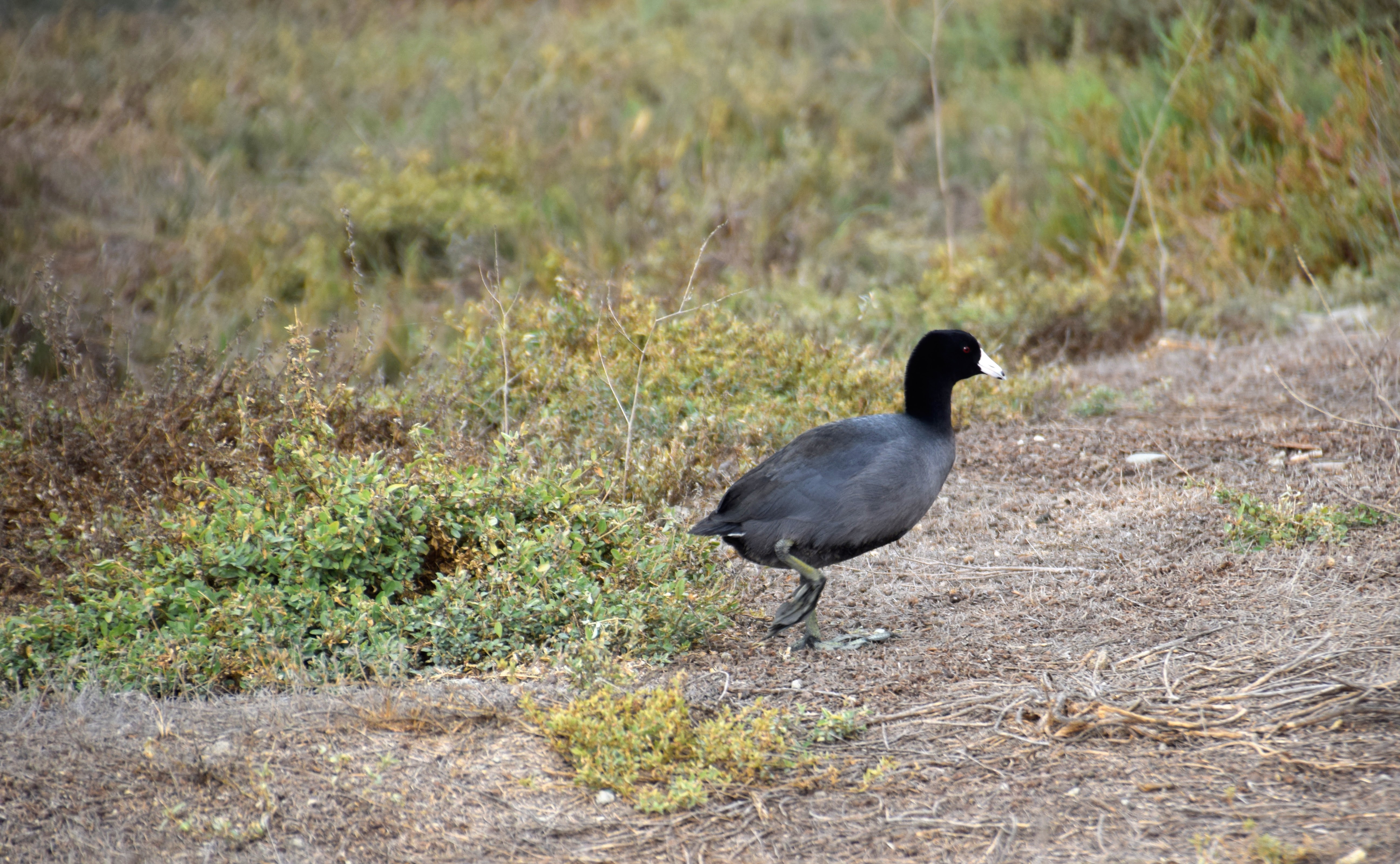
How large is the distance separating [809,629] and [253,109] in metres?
9.87

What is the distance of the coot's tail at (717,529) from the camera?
161 inches

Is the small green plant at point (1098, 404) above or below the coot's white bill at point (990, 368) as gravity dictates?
below

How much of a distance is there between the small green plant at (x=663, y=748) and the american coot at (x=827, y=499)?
853 mm

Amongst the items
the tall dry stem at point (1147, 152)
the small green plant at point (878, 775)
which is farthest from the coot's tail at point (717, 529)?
the tall dry stem at point (1147, 152)

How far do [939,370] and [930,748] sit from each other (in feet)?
5.64

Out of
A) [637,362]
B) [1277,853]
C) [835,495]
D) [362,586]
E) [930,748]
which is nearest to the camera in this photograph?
[1277,853]

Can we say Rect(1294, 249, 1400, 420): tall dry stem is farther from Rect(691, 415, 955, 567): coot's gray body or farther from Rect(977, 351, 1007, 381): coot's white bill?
Rect(691, 415, 955, 567): coot's gray body

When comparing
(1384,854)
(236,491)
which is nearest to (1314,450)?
(1384,854)

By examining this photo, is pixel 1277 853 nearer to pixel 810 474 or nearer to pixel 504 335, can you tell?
pixel 810 474

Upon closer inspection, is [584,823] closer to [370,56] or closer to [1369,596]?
[1369,596]

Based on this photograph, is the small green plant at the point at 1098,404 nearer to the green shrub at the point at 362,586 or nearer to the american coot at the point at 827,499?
the american coot at the point at 827,499

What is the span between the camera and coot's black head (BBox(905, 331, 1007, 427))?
4.42 meters

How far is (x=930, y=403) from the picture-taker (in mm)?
4410

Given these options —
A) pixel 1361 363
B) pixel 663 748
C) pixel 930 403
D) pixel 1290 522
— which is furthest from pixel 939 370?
pixel 1361 363
